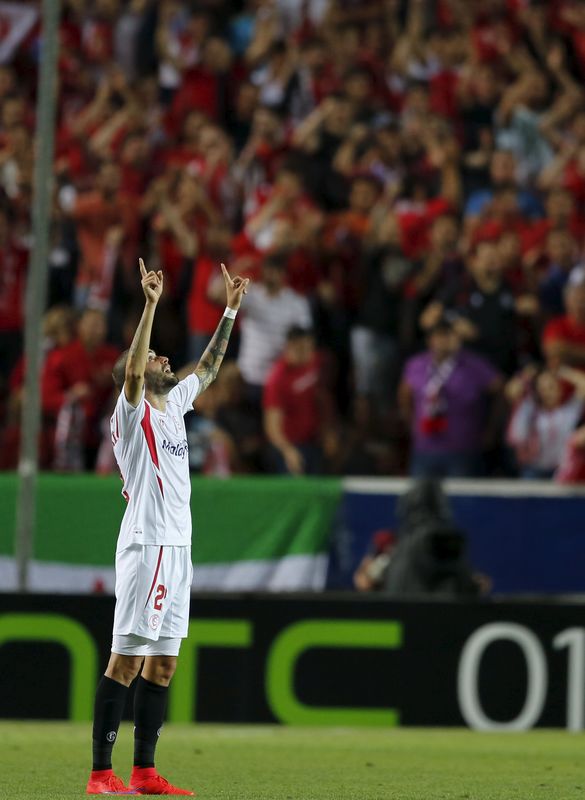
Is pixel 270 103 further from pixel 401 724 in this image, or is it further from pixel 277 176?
pixel 401 724

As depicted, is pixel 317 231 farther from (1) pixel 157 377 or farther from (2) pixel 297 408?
(1) pixel 157 377

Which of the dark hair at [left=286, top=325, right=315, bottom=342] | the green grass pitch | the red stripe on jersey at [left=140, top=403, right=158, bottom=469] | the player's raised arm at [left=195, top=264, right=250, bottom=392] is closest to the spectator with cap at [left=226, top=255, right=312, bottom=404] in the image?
the dark hair at [left=286, top=325, right=315, bottom=342]

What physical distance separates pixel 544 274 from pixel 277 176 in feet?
8.29

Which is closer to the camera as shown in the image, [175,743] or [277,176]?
[175,743]

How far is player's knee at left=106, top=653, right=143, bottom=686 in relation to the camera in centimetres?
746

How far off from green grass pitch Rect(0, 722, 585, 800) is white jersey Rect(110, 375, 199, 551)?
3.88ft

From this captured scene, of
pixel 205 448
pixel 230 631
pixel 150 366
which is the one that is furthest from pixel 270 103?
pixel 150 366

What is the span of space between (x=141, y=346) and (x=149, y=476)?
2.24 ft

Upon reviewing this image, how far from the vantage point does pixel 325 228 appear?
14.7 metres

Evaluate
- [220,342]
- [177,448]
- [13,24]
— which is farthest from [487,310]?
[177,448]

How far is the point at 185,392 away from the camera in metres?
7.91

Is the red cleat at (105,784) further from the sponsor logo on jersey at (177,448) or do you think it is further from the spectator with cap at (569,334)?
the spectator with cap at (569,334)

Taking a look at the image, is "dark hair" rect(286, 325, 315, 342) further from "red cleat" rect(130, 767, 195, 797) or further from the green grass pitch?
"red cleat" rect(130, 767, 195, 797)

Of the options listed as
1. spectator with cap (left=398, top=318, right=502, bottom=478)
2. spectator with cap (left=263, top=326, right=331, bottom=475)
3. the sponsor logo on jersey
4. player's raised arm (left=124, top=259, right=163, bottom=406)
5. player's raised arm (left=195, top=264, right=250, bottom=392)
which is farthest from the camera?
spectator with cap (left=263, top=326, right=331, bottom=475)
